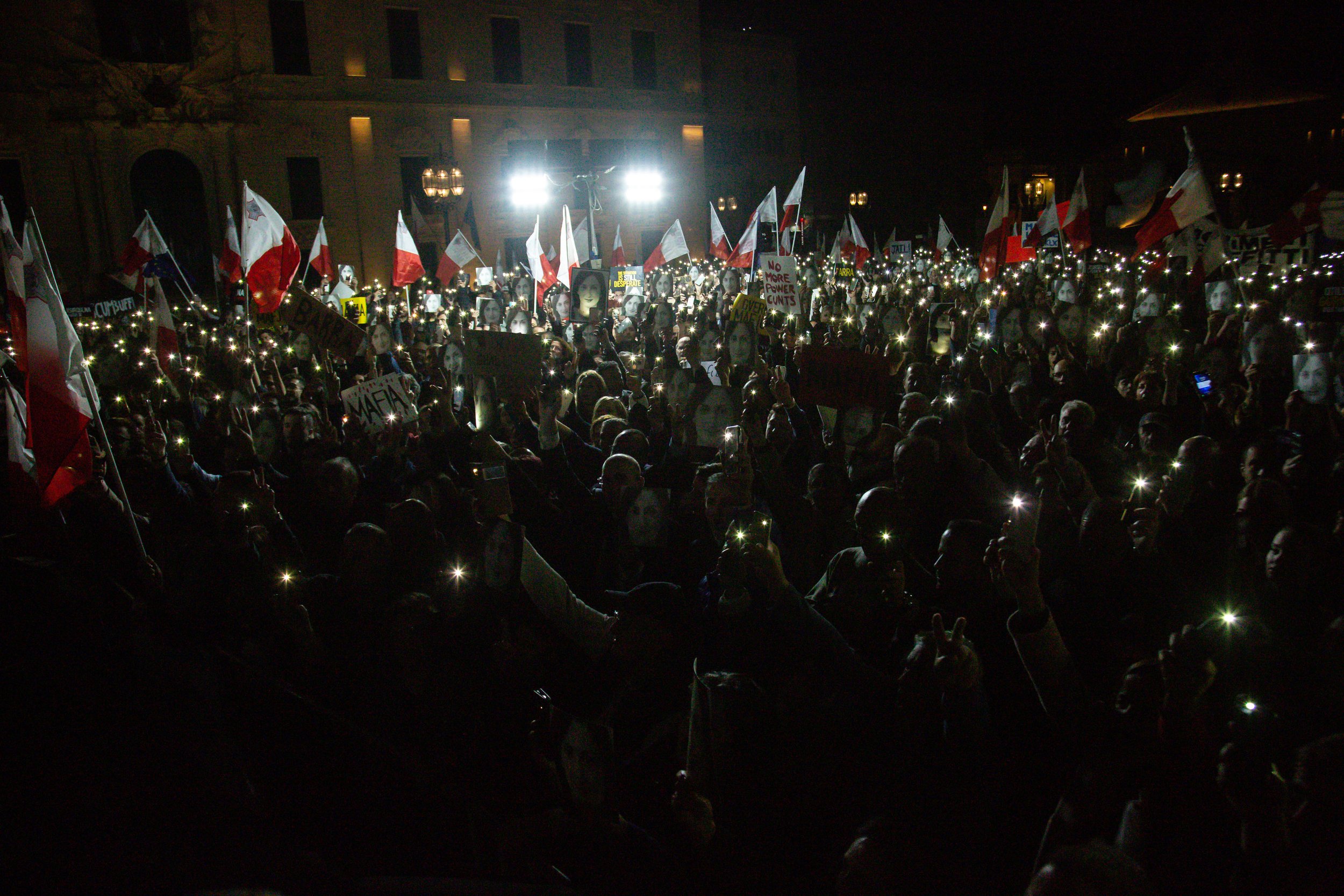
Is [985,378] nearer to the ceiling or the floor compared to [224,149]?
nearer to the floor

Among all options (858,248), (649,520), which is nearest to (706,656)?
(649,520)

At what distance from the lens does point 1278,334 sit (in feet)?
22.6

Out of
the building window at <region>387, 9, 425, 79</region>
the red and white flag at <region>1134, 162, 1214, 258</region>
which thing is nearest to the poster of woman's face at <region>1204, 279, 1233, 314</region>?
the red and white flag at <region>1134, 162, 1214, 258</region>

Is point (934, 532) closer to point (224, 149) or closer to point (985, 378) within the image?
point (985, 378)

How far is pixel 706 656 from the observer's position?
2.84 m

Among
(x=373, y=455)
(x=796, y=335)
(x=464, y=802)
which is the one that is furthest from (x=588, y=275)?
(x=464, y=802)

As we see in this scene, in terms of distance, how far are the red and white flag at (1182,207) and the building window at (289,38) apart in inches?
1185

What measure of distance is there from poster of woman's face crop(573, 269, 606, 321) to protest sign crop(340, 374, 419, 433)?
18.3 feet

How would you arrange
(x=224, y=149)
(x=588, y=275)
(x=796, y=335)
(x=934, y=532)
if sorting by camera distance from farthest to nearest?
(x=224, y=149) → (x=588, y=275) → (x=796, y=335) → (x=934, y=532)

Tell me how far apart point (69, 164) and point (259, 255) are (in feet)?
79.5

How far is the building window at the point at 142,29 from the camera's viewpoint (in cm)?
2681

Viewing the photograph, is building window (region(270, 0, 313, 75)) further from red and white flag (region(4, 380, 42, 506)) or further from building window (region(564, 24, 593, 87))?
red and white flag (region(4, 380, 42, 506))

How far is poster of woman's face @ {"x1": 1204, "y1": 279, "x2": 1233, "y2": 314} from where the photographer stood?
9.95 meters

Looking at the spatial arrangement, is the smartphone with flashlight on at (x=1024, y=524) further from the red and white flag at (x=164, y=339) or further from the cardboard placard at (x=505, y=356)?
the red and white flag at (x=164, y=339)
